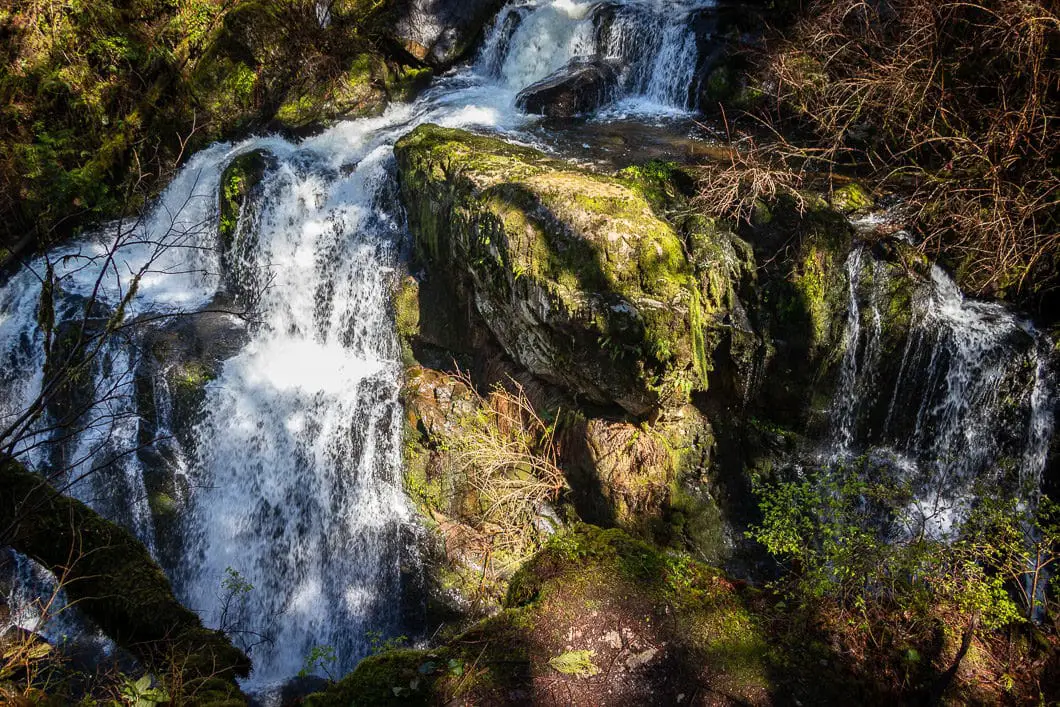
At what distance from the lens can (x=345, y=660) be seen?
700 centimetres

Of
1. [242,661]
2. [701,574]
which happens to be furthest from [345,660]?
[701,574]

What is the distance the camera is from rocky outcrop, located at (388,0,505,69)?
1191cm

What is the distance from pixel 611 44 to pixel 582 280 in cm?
718

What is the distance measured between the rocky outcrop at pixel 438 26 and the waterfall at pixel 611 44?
394mm

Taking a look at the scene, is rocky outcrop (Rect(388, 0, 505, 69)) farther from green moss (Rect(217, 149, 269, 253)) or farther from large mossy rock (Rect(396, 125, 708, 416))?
large mossy rock (Rect(396, 125, 708, 416))

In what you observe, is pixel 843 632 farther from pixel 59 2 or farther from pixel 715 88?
pixel 59 2

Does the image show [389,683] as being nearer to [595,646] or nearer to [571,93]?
[595,646]

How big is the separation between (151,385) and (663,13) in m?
10.5

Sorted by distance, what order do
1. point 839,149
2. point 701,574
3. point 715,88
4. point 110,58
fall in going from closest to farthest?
point 701,574
point 839,149
point 715,88
point 110,58

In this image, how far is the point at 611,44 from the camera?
11.1 m

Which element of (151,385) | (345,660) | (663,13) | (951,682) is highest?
(663,13)

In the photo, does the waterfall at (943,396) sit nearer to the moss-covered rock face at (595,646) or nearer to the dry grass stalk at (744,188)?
the dry grass stalk at (744,188)

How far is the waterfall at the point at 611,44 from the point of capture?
34.3 feet

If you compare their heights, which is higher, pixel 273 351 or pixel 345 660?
pixel 273 351
